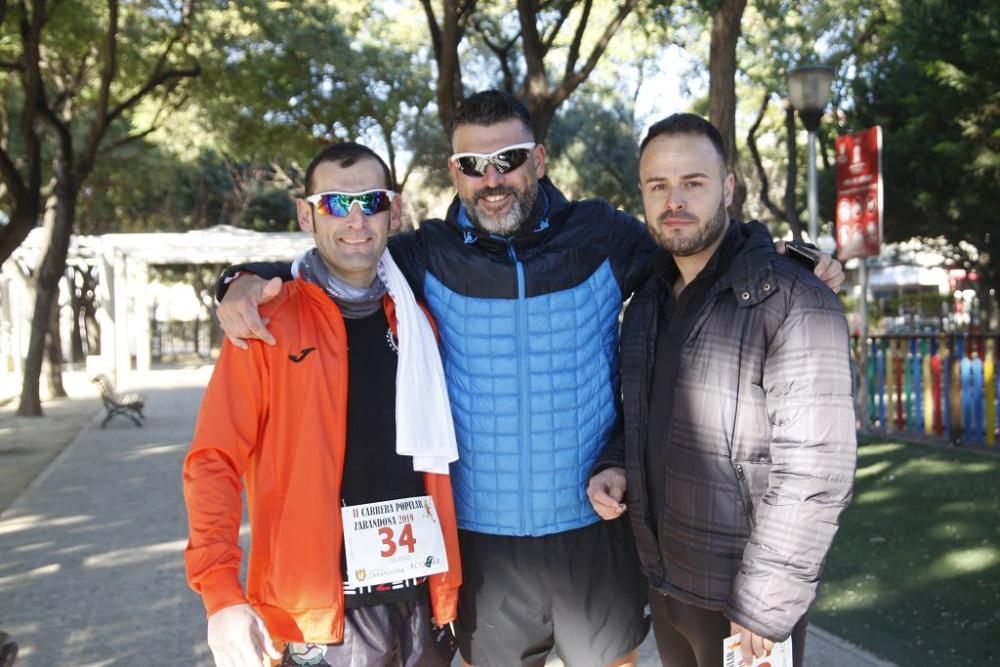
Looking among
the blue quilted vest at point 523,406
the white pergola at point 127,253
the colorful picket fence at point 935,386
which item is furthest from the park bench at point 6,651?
the white pergola at point 127,253

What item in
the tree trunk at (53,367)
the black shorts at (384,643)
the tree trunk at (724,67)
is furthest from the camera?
the tree trunk at (53,367)

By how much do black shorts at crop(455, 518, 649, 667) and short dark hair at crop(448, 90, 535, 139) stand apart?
1287 millimetres

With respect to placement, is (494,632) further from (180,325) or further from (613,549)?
(180,325)

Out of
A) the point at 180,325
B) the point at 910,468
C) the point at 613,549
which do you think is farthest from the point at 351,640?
the point at 180,325

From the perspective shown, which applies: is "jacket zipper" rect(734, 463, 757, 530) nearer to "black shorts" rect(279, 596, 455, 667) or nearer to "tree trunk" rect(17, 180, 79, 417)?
"black shorts" rect(279, 596, 455, 667)

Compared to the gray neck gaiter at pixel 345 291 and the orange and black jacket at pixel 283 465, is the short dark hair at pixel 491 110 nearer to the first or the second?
the gray neck gaiter at pixel 345 291

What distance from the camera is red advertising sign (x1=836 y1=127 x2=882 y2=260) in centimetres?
1165

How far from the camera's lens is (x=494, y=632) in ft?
10.1

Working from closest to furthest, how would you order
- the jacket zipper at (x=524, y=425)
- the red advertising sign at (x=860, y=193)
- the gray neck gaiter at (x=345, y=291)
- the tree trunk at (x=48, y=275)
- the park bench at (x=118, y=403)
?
the gray neck gaiter at (x=345, y=291) < the jacket zipper at (x=524, y=425) < the red advertising sign at (x=860, y=193) < the tree trunk at (x=48, y=275) < the park bench at (x=118, y=403)

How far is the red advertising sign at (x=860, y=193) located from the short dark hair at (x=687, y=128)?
954cm

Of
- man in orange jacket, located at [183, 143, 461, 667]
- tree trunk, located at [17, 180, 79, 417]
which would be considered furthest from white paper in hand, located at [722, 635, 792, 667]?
tree trunk, located at [17, 180, 79, 417]

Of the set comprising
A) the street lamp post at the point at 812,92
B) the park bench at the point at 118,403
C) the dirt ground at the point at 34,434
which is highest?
the street lamp post at the point at 812,92

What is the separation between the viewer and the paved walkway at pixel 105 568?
5246 mm

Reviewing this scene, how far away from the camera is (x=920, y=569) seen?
632 cm
